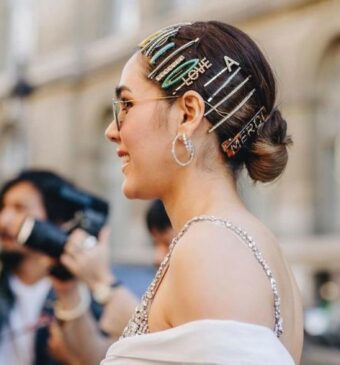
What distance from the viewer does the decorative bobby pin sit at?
1586 millimetres

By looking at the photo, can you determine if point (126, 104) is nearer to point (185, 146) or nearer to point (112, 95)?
point (185, 146)

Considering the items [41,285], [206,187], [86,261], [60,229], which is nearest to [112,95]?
[41,285]

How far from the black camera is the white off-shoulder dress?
1.42 m

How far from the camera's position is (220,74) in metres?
1.56

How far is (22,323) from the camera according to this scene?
130 inches

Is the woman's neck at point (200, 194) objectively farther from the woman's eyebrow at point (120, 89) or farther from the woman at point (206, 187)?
the woman's eyebrow at point (120, 89)

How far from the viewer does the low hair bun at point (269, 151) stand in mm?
1644

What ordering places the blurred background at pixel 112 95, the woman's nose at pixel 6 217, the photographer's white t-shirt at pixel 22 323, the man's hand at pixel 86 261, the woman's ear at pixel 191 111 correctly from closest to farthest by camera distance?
the woman's ear at pixel 191 111 < the man's hand at pixel 86 261 < the photographer's white t-shirt at pixel 22 323 < the woman's nose at pixel 6 217 < the blurred background at pixel 112 95

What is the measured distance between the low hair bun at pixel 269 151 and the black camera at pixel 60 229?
1274 millimetres

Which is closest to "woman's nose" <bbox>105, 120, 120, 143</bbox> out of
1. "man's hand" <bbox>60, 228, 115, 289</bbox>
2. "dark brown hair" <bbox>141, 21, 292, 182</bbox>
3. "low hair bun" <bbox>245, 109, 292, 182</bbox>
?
"dark brown hair" <bbox>141, 21, 292, 182</bbox>

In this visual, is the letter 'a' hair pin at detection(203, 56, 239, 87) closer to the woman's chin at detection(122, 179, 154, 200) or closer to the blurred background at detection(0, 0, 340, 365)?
the woman's chin at detection(122, 179, 154, 200)

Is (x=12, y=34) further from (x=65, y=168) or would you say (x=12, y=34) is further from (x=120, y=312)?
(x=120, y=312)

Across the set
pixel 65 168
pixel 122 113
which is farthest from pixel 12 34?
pixel 122 113

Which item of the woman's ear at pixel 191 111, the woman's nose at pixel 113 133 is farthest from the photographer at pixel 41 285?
the woman's ear at pixel 191 111
